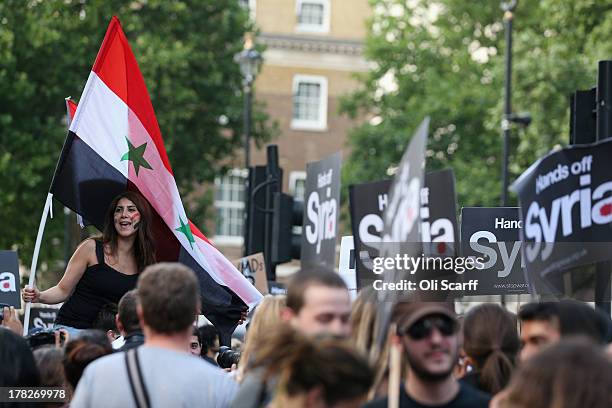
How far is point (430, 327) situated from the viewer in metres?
5.59

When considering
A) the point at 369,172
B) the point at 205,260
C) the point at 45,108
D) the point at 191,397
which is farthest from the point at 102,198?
the point at 369,172

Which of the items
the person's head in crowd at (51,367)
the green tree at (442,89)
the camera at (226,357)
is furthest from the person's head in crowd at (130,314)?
the green tree at (442,89)

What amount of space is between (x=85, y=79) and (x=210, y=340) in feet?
67.5

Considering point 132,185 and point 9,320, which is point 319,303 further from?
point 132,185

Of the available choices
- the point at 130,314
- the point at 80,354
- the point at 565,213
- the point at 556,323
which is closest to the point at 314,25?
the point at 130,314

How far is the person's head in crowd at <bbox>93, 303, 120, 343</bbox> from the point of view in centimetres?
930

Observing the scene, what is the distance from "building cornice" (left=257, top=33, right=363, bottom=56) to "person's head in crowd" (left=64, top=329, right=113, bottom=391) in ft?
148

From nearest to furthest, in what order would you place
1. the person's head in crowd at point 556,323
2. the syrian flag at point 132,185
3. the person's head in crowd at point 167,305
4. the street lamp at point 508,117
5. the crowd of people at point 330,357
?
the crowd of people at point 330,357 → the person's head in crowd at point 167,305 → the person's head in crowd at point 556,323 → the syrian flag at point 132,185 → the street lamp at point 508,117

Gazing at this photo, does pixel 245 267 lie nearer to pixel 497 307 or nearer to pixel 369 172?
pixel 497 307

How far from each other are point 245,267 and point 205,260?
4.58 m

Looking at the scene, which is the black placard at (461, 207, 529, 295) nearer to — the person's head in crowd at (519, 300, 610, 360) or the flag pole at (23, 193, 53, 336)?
the flag pole at (23, 193, 53, 336)

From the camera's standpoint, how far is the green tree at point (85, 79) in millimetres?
28812

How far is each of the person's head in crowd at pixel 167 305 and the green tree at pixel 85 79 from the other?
22.9 m

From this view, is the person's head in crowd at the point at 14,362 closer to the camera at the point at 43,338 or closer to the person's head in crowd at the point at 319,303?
the person's head in crowd at the point at 319,303
